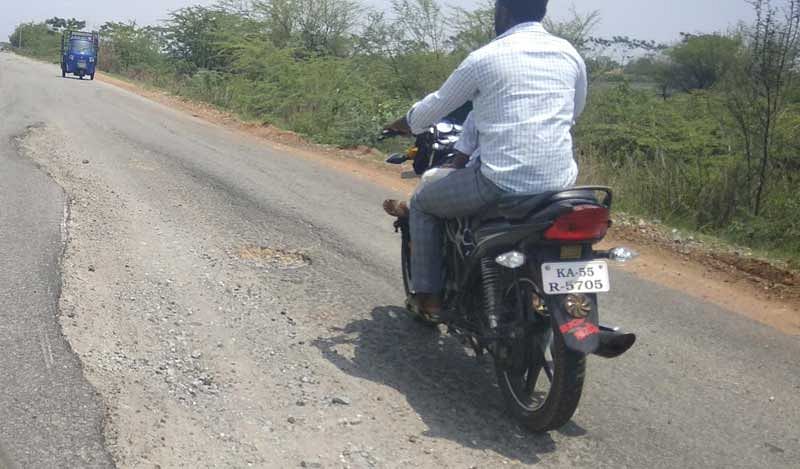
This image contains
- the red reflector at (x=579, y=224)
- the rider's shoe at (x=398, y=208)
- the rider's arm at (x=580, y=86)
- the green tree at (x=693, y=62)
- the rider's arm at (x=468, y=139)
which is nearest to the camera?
the red reflector at (x=579, y=224)

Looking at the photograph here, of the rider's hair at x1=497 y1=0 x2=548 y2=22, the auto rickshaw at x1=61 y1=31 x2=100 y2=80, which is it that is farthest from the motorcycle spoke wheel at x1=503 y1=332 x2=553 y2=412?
the auto rickshaw at x1=61 y1=31 x2=100 y2=80

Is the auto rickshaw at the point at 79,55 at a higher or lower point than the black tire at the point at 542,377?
higher

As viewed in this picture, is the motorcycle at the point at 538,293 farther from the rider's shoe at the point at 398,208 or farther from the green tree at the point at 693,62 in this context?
the green tree at the point at 693,62

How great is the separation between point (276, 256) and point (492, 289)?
9.30 ft

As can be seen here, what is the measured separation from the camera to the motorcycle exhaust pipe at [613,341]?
358cm

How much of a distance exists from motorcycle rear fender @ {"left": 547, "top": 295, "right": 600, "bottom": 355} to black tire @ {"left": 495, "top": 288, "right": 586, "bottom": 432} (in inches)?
1.2

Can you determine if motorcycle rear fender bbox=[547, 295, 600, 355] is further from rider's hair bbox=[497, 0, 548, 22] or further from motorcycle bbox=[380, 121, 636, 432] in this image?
rider's hair bbox=[497, 0, 548, 22]

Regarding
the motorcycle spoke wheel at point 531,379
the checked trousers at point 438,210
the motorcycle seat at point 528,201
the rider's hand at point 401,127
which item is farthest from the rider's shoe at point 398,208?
the motorcycle spoke wheel at point 531,379

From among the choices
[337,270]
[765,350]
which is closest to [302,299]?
[337,270]

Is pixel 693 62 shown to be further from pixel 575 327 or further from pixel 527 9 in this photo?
pixel 575 327

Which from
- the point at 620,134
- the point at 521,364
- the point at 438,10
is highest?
the point at 438,10

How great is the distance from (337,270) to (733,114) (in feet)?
20.5

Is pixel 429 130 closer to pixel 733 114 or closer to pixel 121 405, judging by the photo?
pixel 121 405

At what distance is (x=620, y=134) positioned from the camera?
13539 millimetres
